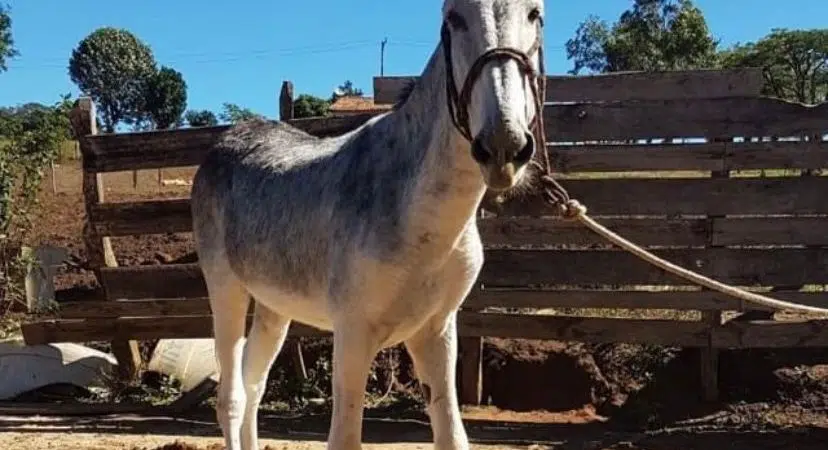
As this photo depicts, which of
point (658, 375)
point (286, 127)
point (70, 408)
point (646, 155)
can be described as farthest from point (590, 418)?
point (70, 408)

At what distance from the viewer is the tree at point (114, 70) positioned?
71062 mm

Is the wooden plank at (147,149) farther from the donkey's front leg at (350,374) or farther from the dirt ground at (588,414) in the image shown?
the donkey's front leg at (350,374)

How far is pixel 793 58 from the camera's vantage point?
4666 centimetres

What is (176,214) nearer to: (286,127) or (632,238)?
(286,127)

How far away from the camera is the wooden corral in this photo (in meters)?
6.66

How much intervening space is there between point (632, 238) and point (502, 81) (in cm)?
468

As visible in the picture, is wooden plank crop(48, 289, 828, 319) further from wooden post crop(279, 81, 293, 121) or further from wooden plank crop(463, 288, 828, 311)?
wooden post crop(279, 81, 293, 121)

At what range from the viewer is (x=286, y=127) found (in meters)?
5.23

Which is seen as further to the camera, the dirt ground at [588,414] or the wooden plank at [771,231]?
the wooden plank at [771,231]

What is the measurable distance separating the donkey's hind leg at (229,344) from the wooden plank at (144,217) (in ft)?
9.02

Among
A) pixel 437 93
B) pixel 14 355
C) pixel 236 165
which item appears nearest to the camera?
pixel 437 93

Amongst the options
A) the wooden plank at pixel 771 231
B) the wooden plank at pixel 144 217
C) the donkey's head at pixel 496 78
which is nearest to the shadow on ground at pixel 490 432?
the wooden plank at pixel 771 231

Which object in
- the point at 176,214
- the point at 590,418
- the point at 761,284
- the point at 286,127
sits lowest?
the point at 590,418

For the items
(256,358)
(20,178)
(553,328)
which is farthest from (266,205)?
(20,178)
